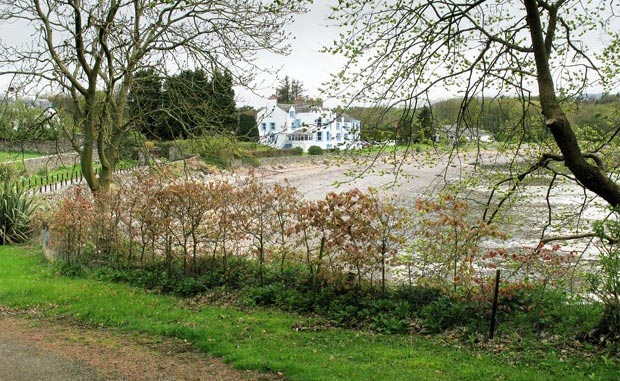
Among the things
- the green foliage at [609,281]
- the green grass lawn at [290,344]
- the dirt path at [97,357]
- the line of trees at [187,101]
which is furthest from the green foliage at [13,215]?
the green foliage at [609,281]

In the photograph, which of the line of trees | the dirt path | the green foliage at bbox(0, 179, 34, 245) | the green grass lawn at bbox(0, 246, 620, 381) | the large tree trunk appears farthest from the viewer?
the green foliage at bbox(0, 179, 34, 245)

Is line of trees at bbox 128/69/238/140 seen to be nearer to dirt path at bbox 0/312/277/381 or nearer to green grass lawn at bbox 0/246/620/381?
green grass lawn at bbox 0/246/620/381

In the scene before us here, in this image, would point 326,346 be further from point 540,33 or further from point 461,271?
point 540,33

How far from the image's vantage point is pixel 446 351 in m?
6.93

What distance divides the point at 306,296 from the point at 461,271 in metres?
2.58

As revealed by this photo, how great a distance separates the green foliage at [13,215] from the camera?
53.4ft

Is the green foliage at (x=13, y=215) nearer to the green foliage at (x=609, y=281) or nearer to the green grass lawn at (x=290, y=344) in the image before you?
the green grass lawn at (x=290, y=344)

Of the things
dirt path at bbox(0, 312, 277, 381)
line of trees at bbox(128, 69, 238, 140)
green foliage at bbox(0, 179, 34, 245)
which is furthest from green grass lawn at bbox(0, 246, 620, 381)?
green foliage at bbox(0, 179, 34, 245)

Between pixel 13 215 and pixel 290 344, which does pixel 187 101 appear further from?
pixel 290 344

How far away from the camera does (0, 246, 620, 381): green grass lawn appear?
5.93 meters

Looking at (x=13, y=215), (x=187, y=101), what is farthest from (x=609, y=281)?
(x=13, y=215)

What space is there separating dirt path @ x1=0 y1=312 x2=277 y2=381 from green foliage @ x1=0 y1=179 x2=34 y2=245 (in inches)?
380

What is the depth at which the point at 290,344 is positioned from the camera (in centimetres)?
700

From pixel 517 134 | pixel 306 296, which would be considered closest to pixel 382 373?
pixel 306 296
